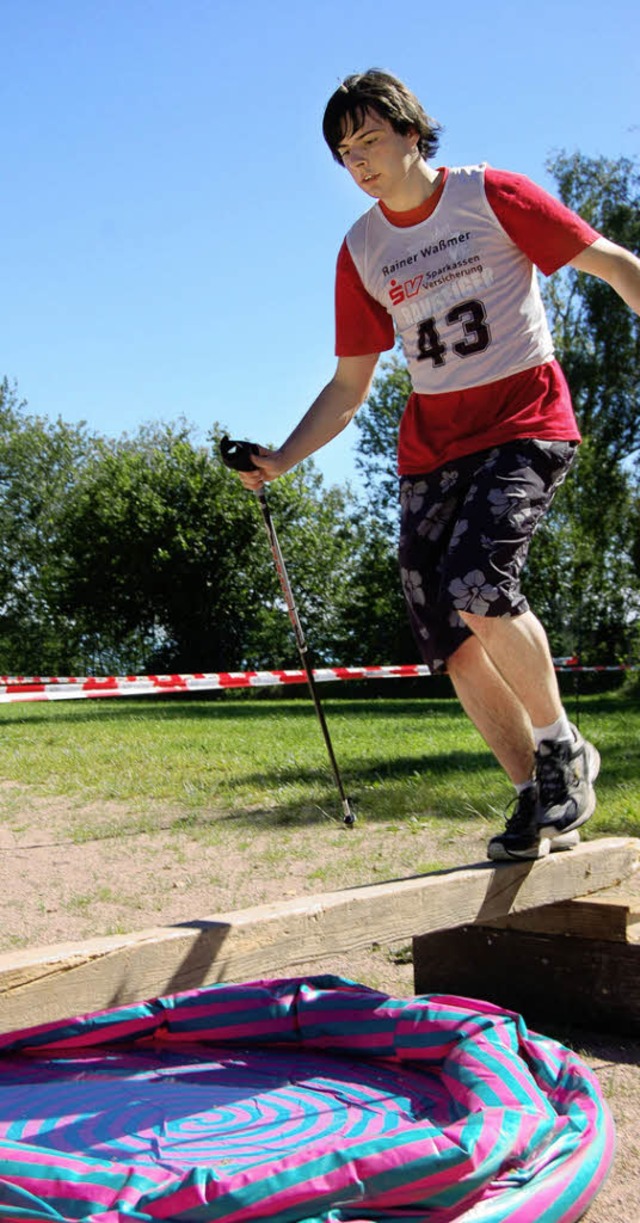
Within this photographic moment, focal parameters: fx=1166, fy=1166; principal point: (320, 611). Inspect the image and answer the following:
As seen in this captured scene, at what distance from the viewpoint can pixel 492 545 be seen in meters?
3.19

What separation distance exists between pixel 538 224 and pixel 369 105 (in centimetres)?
59

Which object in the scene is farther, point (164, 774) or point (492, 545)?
point (164, 774)

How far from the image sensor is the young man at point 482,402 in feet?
10.7

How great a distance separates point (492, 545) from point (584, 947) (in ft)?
4.64

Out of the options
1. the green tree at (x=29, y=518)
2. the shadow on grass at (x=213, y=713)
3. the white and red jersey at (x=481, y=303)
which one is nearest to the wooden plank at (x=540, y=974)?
the white and red jersey at (x=481, y=303)

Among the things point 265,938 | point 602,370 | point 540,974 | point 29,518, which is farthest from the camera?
point 29,518

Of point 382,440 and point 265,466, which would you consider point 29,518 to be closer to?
point 382,440

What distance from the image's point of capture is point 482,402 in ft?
11.0

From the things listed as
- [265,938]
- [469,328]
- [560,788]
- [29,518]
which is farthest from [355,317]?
[29,518]

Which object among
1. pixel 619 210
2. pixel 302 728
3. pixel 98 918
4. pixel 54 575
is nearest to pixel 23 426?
pixel 54 575

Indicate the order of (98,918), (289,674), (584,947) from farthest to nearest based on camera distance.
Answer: (289,674)
(98,918)
(584,947)

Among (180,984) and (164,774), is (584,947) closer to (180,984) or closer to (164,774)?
(180,984)

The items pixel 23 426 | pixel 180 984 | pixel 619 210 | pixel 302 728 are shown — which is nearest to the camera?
pixel 180 984

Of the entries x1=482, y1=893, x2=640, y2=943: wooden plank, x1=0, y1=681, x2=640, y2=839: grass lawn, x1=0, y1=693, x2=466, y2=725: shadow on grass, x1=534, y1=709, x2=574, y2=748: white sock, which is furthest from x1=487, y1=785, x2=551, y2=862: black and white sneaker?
x1=0, y1=693, x2=466, y2=725: shadow on grass
